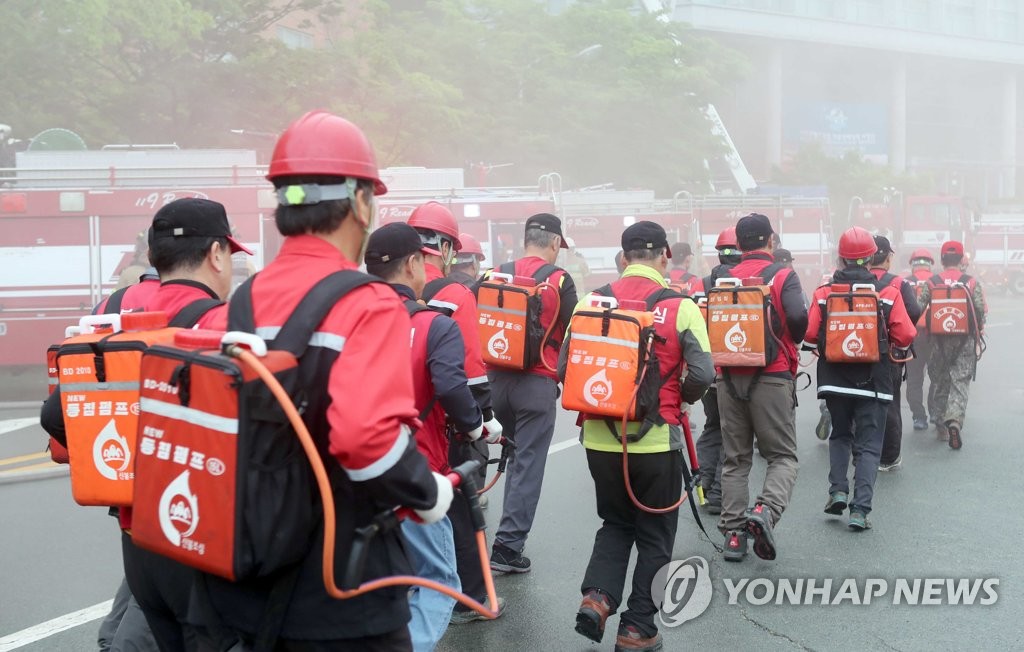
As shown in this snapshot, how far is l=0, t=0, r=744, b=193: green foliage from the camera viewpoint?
20000 millimetres

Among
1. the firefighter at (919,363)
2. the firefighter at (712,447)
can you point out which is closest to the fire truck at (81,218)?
the firefighter at (919,363)

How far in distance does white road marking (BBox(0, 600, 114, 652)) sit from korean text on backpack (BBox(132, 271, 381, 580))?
3.26m

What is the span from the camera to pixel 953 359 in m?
10.2

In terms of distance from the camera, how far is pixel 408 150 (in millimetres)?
24781

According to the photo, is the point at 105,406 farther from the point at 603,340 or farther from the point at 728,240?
the point at 728,240

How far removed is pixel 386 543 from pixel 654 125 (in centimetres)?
3026

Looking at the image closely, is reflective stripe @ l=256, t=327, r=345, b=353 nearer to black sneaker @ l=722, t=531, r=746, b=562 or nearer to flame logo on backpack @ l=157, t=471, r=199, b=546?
flame logo on backpack @ l=157, t=471, r=199, b=546

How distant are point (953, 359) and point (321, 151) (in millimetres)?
9041

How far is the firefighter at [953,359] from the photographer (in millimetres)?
10008

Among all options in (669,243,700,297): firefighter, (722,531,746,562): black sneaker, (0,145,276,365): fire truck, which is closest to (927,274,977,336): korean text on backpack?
(669,243,700,297): firefighter

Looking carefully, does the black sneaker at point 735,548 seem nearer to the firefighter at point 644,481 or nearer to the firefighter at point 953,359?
the firefighter at point 644,481

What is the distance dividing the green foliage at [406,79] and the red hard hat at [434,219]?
1554cm

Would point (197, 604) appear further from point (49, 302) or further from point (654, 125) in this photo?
point (654, 125)

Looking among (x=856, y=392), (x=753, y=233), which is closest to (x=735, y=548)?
(x=856, y=392)
